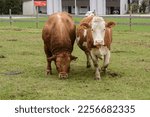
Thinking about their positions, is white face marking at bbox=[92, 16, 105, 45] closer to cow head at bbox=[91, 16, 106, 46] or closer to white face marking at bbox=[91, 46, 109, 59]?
cow head at bbox=[91, 16, 106, 46]

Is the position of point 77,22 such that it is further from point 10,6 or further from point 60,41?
point 10,6

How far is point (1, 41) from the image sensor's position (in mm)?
18141

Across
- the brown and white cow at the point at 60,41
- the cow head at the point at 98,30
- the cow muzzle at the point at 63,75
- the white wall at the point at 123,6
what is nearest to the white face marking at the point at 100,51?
the cow head at the point at 98,30

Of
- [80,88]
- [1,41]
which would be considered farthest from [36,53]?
[80,88]

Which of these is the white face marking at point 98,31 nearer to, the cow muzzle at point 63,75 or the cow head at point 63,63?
the cow head at point 63,63

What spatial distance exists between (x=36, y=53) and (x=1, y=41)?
4421 millimetres

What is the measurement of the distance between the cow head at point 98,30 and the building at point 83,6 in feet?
182

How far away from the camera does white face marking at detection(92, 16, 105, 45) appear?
29.1ft

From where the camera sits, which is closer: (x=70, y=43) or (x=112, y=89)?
(x=112, y=89)

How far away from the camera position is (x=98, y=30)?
894 cm

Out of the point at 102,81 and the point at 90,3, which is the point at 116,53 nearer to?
the point at 102,81

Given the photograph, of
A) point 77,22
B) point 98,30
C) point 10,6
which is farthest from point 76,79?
point 10,6

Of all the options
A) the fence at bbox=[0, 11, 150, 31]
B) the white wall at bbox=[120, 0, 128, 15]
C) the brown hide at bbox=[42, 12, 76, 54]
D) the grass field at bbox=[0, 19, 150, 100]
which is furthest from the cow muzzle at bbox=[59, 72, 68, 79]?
the white wall at bbox=[120, 0, 128, 15]

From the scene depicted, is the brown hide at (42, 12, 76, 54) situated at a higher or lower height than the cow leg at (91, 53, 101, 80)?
higher
